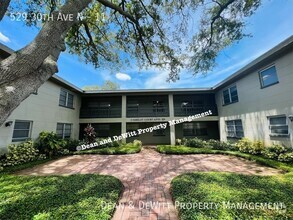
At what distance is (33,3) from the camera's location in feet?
22.3

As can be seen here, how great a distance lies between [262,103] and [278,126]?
64.5 inches

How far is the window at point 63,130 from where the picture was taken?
12.4 metres

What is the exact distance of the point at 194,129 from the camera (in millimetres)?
16719

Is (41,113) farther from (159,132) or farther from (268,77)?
(268,77)

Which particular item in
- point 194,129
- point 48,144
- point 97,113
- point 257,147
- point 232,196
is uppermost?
point 97,113

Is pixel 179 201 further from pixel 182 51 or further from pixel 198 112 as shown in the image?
pixel 198 112

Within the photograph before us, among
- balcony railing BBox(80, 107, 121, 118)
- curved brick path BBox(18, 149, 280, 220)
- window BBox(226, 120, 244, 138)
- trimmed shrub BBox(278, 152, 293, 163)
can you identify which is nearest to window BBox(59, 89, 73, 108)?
balcony railing BBox(80, 107, 121, 118)

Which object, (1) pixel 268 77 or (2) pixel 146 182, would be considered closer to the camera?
(2) pixel 146 182

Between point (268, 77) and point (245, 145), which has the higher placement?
point (268, 77)

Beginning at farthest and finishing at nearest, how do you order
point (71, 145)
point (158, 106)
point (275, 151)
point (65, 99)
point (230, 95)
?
point (158, 106), point (65, 99), point (230, 95), point (71, 145), point (275, 151)

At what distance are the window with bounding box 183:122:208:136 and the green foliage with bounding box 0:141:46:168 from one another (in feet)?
43.6

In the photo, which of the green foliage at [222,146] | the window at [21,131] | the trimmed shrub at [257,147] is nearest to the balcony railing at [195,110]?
the green foliage at [222,146]

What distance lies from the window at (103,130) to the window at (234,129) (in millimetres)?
12548

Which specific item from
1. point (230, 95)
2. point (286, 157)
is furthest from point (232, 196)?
point (230, 95)
